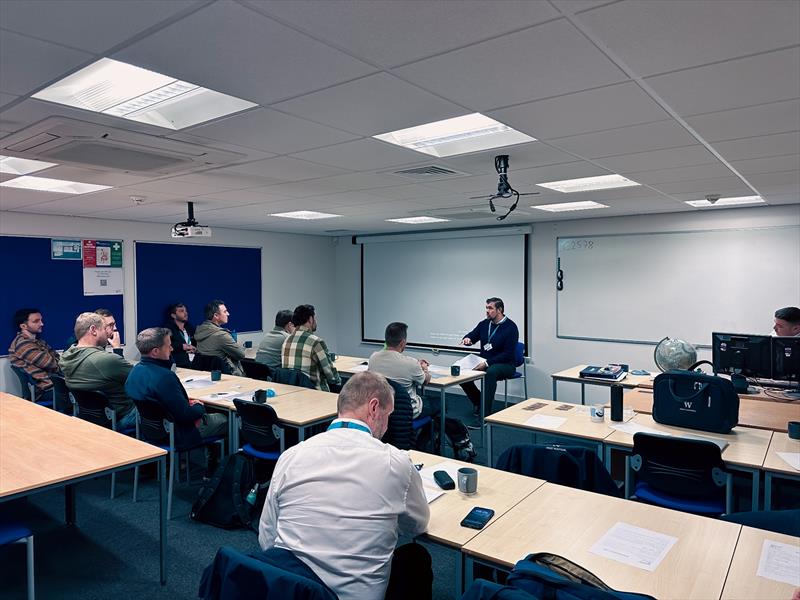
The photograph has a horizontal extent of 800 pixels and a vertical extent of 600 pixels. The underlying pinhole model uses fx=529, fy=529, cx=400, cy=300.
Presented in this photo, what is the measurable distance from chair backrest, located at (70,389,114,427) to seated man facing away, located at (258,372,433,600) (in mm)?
2701

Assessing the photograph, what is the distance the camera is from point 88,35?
1.65 meters

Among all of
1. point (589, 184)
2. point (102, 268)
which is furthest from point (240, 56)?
point (102, 268)

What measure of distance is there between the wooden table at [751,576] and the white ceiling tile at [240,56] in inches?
81.2

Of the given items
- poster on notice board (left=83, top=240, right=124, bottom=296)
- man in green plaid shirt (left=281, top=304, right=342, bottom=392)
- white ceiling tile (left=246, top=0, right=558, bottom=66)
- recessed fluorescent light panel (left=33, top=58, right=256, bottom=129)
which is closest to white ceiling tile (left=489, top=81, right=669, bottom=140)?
white ceiling tile (left=246, top=0, right=558, bottom=66)

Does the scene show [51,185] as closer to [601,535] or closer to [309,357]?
[309,357]

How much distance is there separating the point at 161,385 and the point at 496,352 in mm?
4132

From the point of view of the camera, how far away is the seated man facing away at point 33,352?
5.52m

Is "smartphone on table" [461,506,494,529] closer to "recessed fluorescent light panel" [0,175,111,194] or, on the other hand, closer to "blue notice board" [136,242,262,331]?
"recessed fluorescent light panel" [0,175,111,194]

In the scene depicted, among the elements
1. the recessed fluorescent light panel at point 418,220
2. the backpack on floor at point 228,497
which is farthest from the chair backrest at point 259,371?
the recessed fluorescent light panel at point 418,220

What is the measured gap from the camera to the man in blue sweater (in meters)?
6.30

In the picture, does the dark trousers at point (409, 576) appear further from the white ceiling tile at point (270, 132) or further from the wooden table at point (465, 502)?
the white ceiling tile at point (270, 132)

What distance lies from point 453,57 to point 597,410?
2645mm

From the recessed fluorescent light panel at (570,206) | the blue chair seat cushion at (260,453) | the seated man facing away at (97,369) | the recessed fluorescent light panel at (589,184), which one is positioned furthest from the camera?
the recessed fluorescent light panel at (570,206)

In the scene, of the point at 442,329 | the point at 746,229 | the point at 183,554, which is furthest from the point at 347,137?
the point at 442,329
